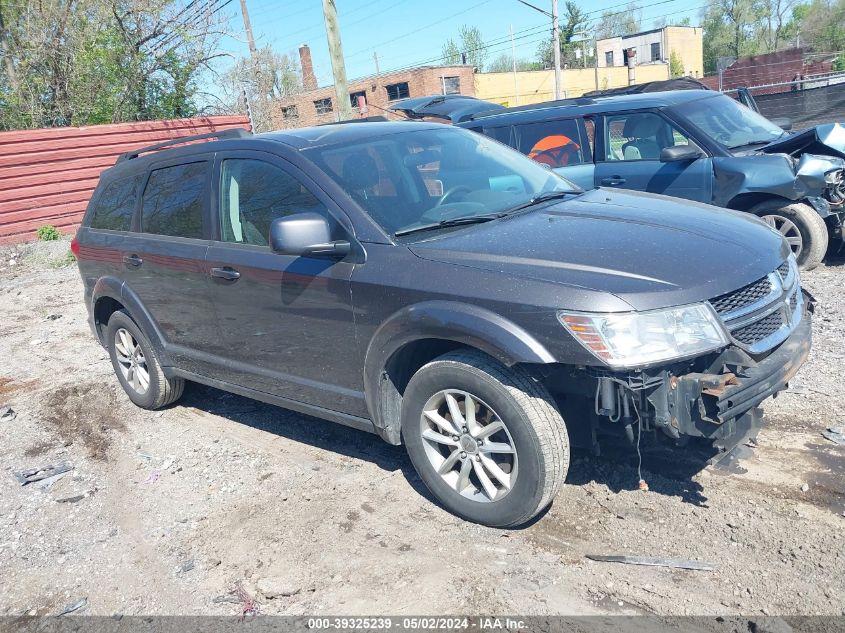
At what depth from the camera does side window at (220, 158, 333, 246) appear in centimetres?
414

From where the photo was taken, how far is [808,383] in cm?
486

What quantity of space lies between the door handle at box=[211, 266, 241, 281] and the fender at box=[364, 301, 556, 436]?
107 cm

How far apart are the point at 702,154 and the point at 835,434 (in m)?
3.91

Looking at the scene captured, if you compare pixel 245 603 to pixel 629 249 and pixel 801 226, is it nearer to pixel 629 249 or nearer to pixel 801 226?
pixel 629 249

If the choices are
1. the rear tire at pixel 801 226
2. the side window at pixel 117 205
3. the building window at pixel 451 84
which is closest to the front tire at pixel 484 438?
the side window at pixel 117 205

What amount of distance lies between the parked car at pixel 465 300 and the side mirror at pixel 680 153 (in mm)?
2960

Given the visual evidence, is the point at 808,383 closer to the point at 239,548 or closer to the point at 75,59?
the point at 239,548

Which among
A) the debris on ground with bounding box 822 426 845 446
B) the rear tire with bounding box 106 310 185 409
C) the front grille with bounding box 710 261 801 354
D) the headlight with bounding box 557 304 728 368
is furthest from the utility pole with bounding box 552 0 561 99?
the headlight with bounding box 557 304 728 368

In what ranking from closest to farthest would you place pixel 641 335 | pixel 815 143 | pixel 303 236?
pixel 641 335, pixel 303 236, pixel 815 143

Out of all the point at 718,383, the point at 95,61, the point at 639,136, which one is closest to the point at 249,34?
the point at 95,61

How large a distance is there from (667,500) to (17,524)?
3.62m

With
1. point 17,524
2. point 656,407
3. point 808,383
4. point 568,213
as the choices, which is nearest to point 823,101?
point 808,383

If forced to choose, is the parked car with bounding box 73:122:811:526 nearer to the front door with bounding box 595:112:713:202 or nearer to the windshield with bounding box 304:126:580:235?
the windshield with bounding box 304:126:580:235

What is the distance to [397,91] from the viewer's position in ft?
151
